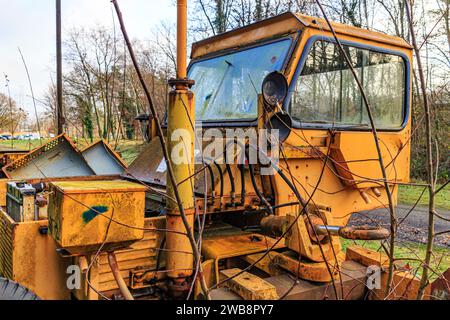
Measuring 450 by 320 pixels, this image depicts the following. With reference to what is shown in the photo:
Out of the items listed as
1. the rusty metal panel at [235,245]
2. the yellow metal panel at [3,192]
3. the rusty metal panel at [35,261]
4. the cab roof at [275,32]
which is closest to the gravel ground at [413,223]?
the cab roof at [275,32]

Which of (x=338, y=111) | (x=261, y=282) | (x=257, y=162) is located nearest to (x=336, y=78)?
(x=338, y=111)

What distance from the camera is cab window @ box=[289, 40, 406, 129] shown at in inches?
125

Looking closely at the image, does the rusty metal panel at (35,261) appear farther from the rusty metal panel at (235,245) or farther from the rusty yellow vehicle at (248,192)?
the rusty metal panel at (235,245)

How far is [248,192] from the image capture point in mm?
2910

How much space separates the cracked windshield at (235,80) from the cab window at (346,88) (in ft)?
0.91

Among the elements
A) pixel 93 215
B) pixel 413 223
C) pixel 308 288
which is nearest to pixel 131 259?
pixel 93 215

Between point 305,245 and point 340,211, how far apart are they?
984 mm

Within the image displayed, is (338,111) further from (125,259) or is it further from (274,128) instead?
(125,259)

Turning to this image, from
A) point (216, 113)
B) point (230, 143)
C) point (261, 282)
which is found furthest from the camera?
point (216, 113)

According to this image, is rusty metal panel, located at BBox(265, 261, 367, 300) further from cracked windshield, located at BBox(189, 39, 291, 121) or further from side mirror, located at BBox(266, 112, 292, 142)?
cracked windshield, located at BBox(189, 39, 291, 121)

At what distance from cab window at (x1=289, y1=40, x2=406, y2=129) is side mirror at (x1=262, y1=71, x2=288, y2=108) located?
49 cm

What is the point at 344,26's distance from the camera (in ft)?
11.2
